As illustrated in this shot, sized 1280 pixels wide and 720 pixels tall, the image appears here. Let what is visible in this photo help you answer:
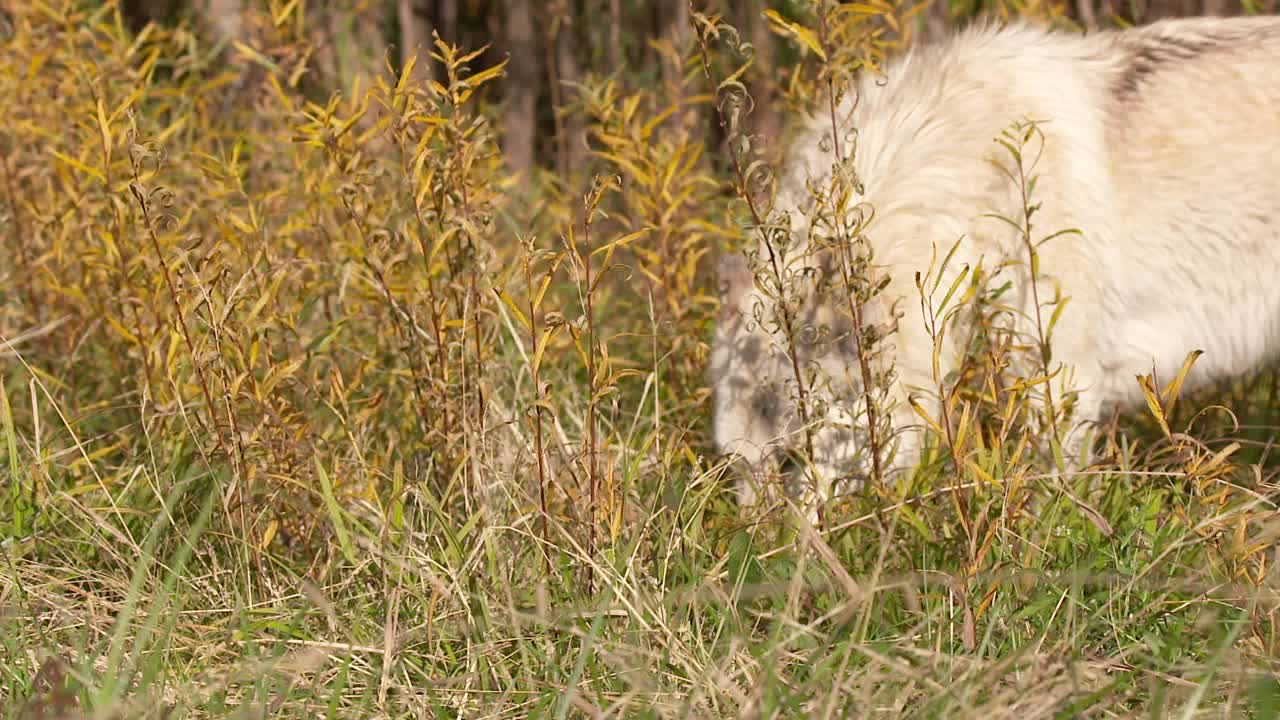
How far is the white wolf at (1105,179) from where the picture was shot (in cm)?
349

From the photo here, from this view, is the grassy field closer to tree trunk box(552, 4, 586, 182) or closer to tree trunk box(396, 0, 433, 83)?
tree trunk box(552, 4, 586, 182)

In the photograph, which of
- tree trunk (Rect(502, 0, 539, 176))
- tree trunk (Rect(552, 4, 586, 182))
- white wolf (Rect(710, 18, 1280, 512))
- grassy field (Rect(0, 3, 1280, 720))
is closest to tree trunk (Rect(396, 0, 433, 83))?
tree trunk (Rect(502, 0, 539, 176))

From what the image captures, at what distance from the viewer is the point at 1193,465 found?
254cm

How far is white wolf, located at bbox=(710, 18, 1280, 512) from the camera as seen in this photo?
3488mm

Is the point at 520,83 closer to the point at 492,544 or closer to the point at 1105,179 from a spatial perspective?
the point at 1105,179

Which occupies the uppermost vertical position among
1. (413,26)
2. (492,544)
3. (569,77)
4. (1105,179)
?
(413,26)

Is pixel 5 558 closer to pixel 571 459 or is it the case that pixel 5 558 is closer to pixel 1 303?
pixel 571 459

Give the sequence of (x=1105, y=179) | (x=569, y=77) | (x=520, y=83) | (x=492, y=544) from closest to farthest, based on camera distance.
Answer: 1. (x=492, y=544)
2. (x=1105, y=179)
3. (x=520, y=83)
4. (x=569, y=77)

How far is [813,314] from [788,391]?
11.2 inches

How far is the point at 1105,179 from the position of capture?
368 centimetres

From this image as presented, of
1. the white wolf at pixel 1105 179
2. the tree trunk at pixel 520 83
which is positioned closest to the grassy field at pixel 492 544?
the white wolf at pixel 1105 179

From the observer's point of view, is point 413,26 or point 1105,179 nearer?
point 1105,179

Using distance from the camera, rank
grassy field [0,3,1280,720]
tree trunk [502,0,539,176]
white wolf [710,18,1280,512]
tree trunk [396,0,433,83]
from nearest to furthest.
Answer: grassy field [0,3,1280,720]
white wolf [710,18,1280,512]
tree trunk [502,0,539,176]
tree trunk [396,0,433,83]

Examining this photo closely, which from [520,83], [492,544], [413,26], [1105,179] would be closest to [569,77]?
[520,83]
